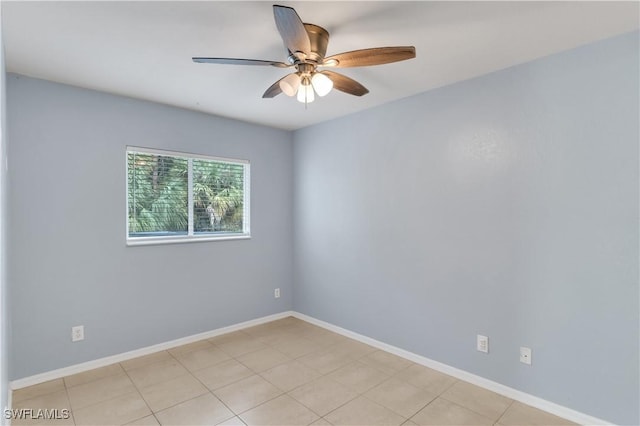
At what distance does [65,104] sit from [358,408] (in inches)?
128

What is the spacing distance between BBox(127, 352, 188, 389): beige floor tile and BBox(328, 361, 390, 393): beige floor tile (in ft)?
4.26

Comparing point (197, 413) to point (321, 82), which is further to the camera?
point (197, 413)

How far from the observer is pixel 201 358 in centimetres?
309

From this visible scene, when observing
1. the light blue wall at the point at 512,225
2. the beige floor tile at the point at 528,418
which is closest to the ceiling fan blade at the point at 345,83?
the light blue wall at the point at 512,225

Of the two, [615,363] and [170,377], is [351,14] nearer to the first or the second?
[615,363]

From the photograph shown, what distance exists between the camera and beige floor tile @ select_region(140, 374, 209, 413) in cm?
237

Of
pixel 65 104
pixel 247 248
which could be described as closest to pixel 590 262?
pixel 247 248

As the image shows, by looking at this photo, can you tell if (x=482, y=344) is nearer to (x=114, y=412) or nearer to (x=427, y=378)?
(x=427, y=378)

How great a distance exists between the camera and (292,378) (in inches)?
108

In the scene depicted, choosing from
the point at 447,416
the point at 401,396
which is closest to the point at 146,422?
the point at 401,396

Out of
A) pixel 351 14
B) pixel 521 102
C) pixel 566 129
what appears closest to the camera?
pixel 351 14

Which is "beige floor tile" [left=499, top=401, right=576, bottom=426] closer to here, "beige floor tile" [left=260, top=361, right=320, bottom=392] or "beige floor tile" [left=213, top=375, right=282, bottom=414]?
"beige floor tile" [left=260, top=361, right=320, bottom=392]

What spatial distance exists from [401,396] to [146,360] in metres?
2.24

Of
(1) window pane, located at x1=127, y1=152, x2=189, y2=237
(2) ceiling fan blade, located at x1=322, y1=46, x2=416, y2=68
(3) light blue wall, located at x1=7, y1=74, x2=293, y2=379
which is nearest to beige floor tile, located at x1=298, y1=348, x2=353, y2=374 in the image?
(3) light blue wall, located at x1=7, y1=74, x2=293, y2=379
